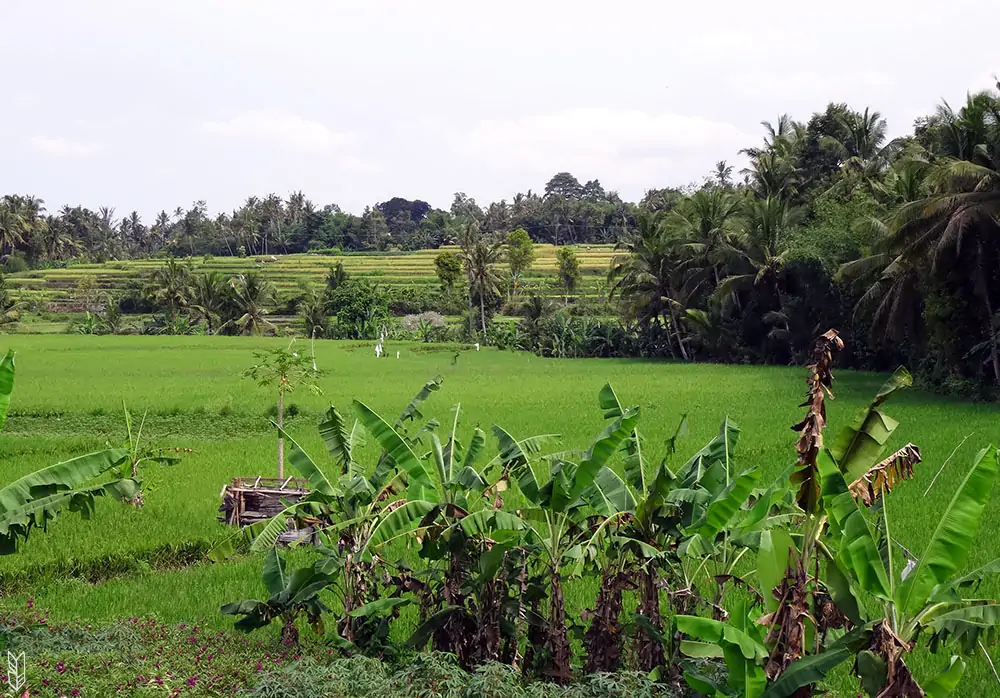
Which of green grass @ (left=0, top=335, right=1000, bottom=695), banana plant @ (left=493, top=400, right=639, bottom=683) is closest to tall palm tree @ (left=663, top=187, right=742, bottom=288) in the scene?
green grass @ (left=0, top=335, right=1000, bottom=695)

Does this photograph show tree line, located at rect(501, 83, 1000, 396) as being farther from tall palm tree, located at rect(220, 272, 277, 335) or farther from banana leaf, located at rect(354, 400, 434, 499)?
banana leaf, located at rect(354, 400, 434, 499)

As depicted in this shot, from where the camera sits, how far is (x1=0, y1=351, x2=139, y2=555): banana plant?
16.1 feet

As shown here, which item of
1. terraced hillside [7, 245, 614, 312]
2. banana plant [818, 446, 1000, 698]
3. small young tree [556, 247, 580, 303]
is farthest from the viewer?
terraced hillside [7, 245, 614, 312]

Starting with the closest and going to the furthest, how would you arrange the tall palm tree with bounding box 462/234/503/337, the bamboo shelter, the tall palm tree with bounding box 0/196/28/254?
1. the bamboo shelter
2. the tall palm tree with bounding box 462/234/503/337
3. the tall palm tree with bounding box 0/196/28/254

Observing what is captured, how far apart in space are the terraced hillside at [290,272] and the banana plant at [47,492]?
47604 mm

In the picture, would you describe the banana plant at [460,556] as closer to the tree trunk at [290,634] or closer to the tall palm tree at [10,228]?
the tree trunk at [290,634]

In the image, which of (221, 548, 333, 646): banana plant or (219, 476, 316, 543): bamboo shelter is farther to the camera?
(219, 476, 316, 543): bamboo shelter

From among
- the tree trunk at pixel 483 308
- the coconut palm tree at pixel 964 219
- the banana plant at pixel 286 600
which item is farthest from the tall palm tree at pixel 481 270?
the banana plant at pixel 286 600

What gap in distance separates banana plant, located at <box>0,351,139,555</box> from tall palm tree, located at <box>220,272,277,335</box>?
4018 cm

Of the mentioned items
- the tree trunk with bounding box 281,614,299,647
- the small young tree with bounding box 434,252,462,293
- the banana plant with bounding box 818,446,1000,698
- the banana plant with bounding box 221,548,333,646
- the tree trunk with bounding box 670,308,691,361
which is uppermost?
the small young tree with bounding box 434,252,462,293

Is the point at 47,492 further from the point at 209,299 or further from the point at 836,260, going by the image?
the point at 209,299

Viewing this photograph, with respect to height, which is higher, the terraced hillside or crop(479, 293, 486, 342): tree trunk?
the terraced hillside

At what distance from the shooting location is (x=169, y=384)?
73.7ft

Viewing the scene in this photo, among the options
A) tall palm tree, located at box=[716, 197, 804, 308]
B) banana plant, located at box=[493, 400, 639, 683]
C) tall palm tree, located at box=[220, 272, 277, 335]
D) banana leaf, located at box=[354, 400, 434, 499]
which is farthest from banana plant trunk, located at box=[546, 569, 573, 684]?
tall palm tree, located at box=[220, 272, 277, 335]
